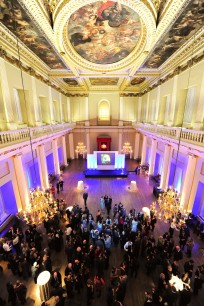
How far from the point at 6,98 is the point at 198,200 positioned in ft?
34.4

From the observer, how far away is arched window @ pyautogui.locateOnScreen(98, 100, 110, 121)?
1941cm

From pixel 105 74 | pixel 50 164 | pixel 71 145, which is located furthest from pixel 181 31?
pixel 71 145

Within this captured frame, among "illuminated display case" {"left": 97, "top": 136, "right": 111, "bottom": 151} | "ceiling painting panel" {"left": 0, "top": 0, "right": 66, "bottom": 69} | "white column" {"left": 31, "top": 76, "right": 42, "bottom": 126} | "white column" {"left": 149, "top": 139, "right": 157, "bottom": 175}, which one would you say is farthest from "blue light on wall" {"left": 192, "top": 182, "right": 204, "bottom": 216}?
"illuminated display case" {"left": 97, "top": 136, "right": 111, "bottom": 151}

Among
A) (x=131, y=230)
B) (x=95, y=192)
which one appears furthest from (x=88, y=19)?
(x=95, y=192)

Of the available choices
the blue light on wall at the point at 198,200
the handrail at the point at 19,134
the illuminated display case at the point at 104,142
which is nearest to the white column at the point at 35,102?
the handrail at the point at 19,134

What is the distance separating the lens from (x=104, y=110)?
19.6 metres

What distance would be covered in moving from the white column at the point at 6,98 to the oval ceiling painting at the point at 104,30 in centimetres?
347

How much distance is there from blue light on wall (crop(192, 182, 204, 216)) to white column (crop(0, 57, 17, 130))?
9.61 m

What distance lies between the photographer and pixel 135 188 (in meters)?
11.9

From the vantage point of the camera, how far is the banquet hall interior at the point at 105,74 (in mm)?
5430

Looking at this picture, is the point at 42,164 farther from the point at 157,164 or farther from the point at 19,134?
the point at 157,164

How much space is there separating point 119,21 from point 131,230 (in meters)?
8.85

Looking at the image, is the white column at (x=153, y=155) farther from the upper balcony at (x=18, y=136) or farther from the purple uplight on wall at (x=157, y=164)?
the upper balcony at (x=18, y=136)

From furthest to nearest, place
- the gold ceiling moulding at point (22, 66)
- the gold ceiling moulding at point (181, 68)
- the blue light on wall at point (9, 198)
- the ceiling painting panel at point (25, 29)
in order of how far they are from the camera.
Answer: the blue light on wall at point (9, 198) → the gold ceiling moulding at point (181, 68) → the gold ceiling moulding at point (22, 66) → the ceiling painting panel at point (25, 29)
